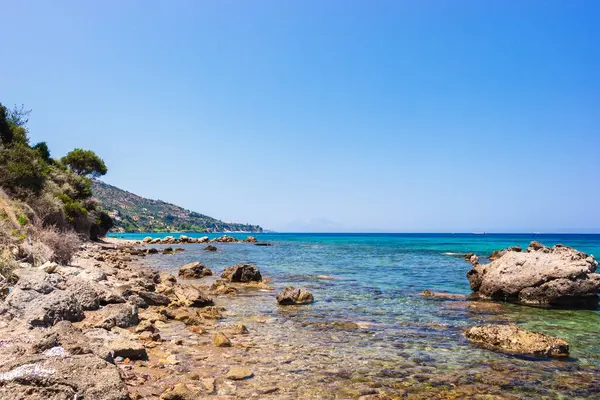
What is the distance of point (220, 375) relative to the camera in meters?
7.70

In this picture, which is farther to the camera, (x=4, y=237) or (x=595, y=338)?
(x=4, y=237)

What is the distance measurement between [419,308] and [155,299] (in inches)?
416

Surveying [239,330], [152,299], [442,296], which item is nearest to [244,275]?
[152,299]

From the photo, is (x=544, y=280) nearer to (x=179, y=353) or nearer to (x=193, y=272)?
(x=179, y=353)

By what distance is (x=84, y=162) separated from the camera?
70438 mm

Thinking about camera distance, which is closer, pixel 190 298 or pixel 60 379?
pixel 60 379

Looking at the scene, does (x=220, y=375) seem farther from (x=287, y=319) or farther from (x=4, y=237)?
(x=4, y=237)

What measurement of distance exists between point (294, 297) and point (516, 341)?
8.58 m

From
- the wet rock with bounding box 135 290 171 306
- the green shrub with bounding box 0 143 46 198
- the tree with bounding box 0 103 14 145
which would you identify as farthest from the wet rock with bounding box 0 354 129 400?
the tree with bounding box 0 103 14 145

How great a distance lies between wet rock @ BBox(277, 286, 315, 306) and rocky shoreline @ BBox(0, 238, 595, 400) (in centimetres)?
200

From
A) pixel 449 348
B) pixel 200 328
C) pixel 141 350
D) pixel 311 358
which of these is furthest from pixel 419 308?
pixel 141 350

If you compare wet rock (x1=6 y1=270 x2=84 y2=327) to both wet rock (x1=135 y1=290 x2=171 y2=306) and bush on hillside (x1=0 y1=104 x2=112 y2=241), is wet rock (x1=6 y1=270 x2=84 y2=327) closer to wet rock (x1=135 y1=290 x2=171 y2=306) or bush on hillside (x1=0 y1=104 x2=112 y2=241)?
wet rock (x1=135 y1=290 x2=171 y2=306)

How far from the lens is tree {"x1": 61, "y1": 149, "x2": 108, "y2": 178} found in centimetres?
6975

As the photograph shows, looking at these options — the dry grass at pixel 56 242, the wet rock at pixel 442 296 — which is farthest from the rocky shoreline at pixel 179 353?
the dry grass at pixel 56 242
